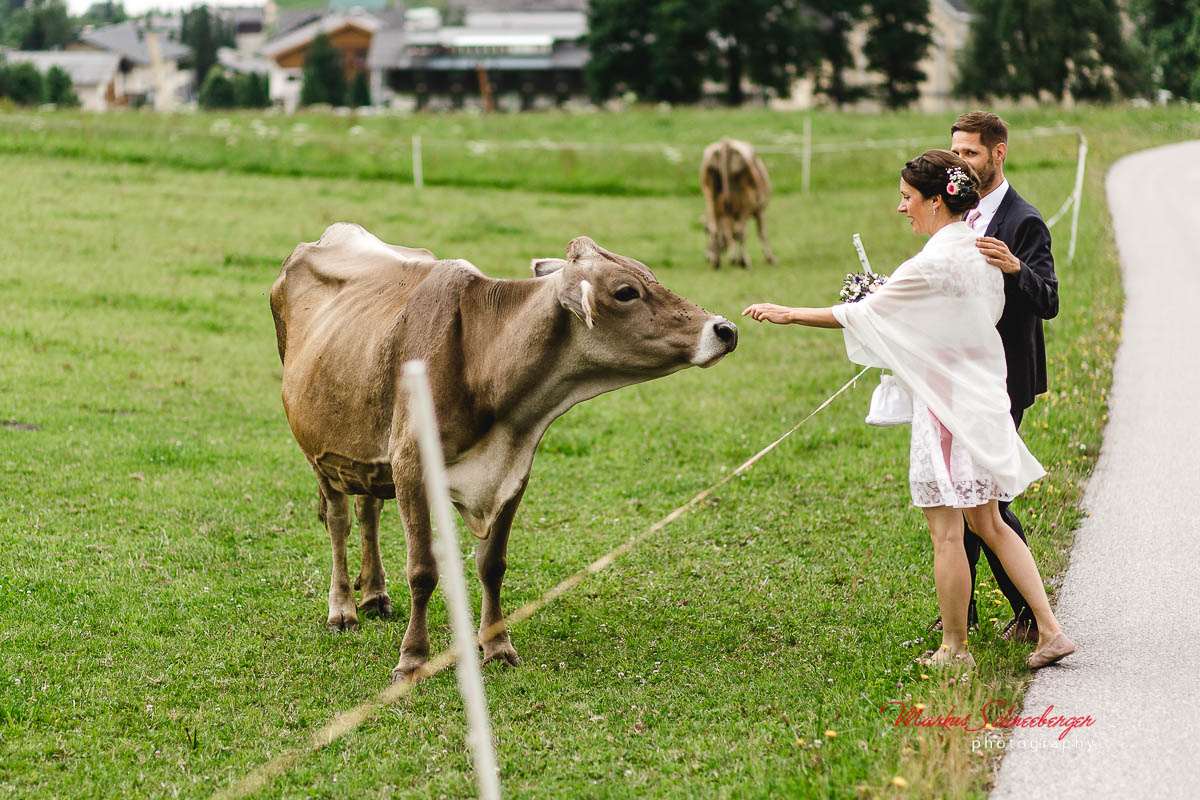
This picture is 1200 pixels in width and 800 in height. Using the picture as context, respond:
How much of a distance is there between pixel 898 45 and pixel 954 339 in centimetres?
5858

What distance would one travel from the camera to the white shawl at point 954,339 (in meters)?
4.68

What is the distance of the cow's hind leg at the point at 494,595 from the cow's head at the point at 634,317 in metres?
1.01

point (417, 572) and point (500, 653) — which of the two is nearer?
point (417, 572)

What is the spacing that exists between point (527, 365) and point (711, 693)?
5.33 ft

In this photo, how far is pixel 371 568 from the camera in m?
6.42

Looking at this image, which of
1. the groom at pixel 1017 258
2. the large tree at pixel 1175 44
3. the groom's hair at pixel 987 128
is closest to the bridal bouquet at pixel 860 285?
the groom at pixel 1017 258

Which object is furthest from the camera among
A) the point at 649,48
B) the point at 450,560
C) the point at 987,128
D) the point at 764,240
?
the point at 649,48

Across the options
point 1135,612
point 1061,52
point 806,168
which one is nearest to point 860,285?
point 1135,612

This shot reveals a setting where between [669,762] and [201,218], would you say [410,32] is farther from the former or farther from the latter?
[669,762]

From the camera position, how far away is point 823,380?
438 inches

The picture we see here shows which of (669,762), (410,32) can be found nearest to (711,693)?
(669,762)

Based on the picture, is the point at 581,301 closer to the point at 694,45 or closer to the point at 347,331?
the point at 347,331

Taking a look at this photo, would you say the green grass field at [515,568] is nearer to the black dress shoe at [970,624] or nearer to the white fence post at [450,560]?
the black dress shoe at [970,624]

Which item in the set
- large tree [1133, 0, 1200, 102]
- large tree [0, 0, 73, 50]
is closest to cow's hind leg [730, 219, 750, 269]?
large tree [1133, 0, 1200, 102]
